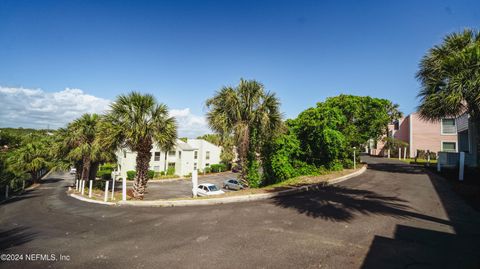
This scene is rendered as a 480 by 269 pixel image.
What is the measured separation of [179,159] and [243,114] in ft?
108

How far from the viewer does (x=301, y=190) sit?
11203 mm

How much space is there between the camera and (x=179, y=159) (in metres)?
44.7

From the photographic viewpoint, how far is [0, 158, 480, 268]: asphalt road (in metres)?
4.51

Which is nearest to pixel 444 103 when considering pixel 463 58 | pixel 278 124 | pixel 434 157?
pixel 463 58

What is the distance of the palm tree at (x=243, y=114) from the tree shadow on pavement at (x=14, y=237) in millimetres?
9999

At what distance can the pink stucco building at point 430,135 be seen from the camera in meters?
33.3

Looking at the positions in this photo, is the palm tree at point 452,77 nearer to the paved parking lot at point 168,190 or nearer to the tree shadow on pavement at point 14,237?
the tree shadow on pavement at point 14,237

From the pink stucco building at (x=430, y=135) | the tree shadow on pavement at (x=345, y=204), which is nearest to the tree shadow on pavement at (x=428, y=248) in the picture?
the tree shadow on pavement at (x=345, y=204)

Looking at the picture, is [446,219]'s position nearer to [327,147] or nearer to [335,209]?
[335,209]

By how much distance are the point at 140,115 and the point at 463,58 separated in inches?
775

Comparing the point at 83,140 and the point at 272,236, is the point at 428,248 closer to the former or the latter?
the point at 272,236

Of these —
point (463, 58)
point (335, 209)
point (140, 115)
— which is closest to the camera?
point (335, 209)

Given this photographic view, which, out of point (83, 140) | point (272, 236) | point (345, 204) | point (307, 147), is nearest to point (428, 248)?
point (272, 236)

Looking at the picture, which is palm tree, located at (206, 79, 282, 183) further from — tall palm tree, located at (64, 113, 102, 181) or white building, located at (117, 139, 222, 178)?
white building, located at (117, 139, 222, 178)
